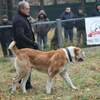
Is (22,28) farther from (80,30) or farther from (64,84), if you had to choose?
(80,30)

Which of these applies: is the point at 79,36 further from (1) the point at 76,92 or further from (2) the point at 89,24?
(1) the point at 76,92

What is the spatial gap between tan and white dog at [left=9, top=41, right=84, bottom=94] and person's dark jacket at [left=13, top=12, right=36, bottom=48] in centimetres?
20

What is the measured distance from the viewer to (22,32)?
9789 mm

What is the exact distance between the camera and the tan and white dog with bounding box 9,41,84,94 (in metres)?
9.69

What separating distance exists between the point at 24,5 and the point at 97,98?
2510mm

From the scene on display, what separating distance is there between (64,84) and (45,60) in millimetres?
1299

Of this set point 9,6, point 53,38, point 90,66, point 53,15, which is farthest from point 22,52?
point 53,15

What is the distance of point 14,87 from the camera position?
32.9 feet

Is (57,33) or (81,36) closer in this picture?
(57,33)

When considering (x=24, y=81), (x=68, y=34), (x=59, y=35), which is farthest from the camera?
(x=68, y=34)

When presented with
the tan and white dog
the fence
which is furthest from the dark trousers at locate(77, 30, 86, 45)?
the tan and white dog

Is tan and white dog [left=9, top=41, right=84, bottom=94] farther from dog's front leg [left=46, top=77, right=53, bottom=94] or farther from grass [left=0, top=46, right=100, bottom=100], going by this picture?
grass [left=0, top=46, right=100, bottom=100]

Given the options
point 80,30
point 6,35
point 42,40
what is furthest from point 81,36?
point 6,35

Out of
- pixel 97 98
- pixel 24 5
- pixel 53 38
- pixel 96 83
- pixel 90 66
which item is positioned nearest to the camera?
pixel 97 98
